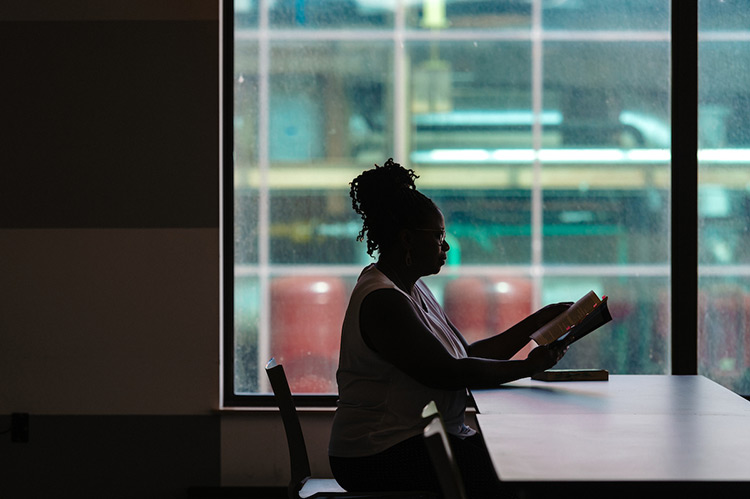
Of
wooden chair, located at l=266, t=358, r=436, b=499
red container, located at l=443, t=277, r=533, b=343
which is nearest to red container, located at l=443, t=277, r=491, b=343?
red container, located at l=443, t=277, r=533, b=343

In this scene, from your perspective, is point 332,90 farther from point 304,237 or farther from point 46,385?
point 46,385

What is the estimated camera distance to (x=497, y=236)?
13.4 ft

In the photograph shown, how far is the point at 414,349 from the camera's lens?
248 cm

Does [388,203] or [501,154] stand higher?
[501,154]

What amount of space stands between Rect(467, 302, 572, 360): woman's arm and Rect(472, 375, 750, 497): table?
139mm

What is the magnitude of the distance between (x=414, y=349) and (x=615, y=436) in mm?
640

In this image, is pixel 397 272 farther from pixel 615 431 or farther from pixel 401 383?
pixel 615 431

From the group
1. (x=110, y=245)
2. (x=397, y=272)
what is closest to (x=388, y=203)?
(x=397, y=272)

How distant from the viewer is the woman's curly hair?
2789mm

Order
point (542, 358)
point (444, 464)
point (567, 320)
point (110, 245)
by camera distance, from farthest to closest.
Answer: point (110, 245), point (567, 320), point (542, 358), point (444, 464)

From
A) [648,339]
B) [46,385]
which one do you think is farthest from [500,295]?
[46,385]

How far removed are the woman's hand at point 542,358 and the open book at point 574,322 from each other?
33mm

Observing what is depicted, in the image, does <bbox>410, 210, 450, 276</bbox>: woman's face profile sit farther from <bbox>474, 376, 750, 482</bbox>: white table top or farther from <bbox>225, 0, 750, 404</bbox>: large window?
<bbox>225, 0, 750, 404</bbox>: large window

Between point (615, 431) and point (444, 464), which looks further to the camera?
point (615, 431)
